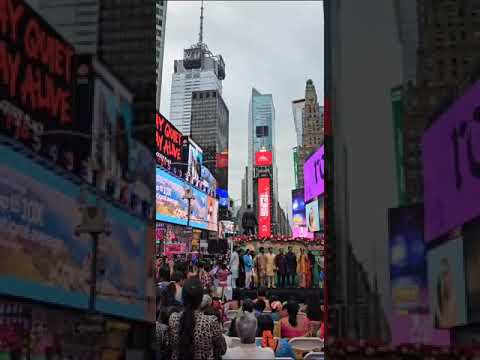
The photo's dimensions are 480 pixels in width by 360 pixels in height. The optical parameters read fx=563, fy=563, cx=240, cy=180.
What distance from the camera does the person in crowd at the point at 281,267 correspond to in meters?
16.3

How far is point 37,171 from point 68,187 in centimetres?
28

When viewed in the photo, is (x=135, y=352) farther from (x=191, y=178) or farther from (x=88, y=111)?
(x=191, y=178)

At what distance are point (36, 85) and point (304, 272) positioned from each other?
1442cm

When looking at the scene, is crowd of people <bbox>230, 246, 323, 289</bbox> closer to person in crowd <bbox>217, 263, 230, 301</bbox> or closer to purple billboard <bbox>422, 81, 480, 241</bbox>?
person in crowd <bbox>217, 263, 230, 301</bbox>

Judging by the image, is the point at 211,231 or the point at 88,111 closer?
the point at 88,111

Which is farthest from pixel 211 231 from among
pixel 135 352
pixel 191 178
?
pixel 135 352

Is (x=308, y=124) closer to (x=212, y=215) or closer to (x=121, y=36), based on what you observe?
(x=212, y=215)

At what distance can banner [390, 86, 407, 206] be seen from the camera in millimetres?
3604

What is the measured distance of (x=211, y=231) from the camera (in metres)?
41.0

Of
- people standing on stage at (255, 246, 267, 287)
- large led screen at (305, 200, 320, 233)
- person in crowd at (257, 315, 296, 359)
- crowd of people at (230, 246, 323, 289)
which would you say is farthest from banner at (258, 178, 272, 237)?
person in crowd at (257, 315, 296, 359)

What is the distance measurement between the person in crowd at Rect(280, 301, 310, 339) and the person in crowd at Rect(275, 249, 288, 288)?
1008 cm

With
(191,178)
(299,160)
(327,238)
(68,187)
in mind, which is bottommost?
(327,238)

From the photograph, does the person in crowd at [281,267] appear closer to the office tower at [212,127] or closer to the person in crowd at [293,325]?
the person in crowd at [293,325]

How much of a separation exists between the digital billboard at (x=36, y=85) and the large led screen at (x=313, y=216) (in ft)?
80.0
